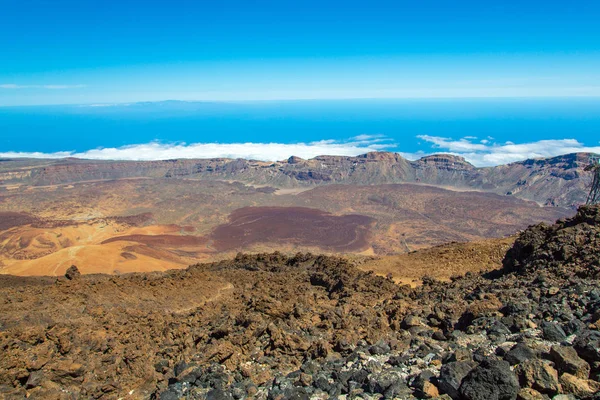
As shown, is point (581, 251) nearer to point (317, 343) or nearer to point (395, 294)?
point (395, 294)

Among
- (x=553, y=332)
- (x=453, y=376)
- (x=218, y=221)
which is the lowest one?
(x=218, y=221)

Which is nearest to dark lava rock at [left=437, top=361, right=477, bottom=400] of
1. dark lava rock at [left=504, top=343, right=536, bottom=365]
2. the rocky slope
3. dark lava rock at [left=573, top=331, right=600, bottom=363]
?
dark lava rock at [left=504, top=343, right=536, bottom=365]

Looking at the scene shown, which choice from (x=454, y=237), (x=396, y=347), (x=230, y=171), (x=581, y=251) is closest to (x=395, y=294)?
(x=396, y=347)

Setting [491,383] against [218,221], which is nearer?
[491,383]

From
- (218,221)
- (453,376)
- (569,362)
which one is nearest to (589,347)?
(569,362)

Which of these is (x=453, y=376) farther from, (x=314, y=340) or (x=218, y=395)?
(x=218, y=395)

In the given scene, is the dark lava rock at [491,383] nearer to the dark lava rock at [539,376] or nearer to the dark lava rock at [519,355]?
the dark lava rock at [539,376]
